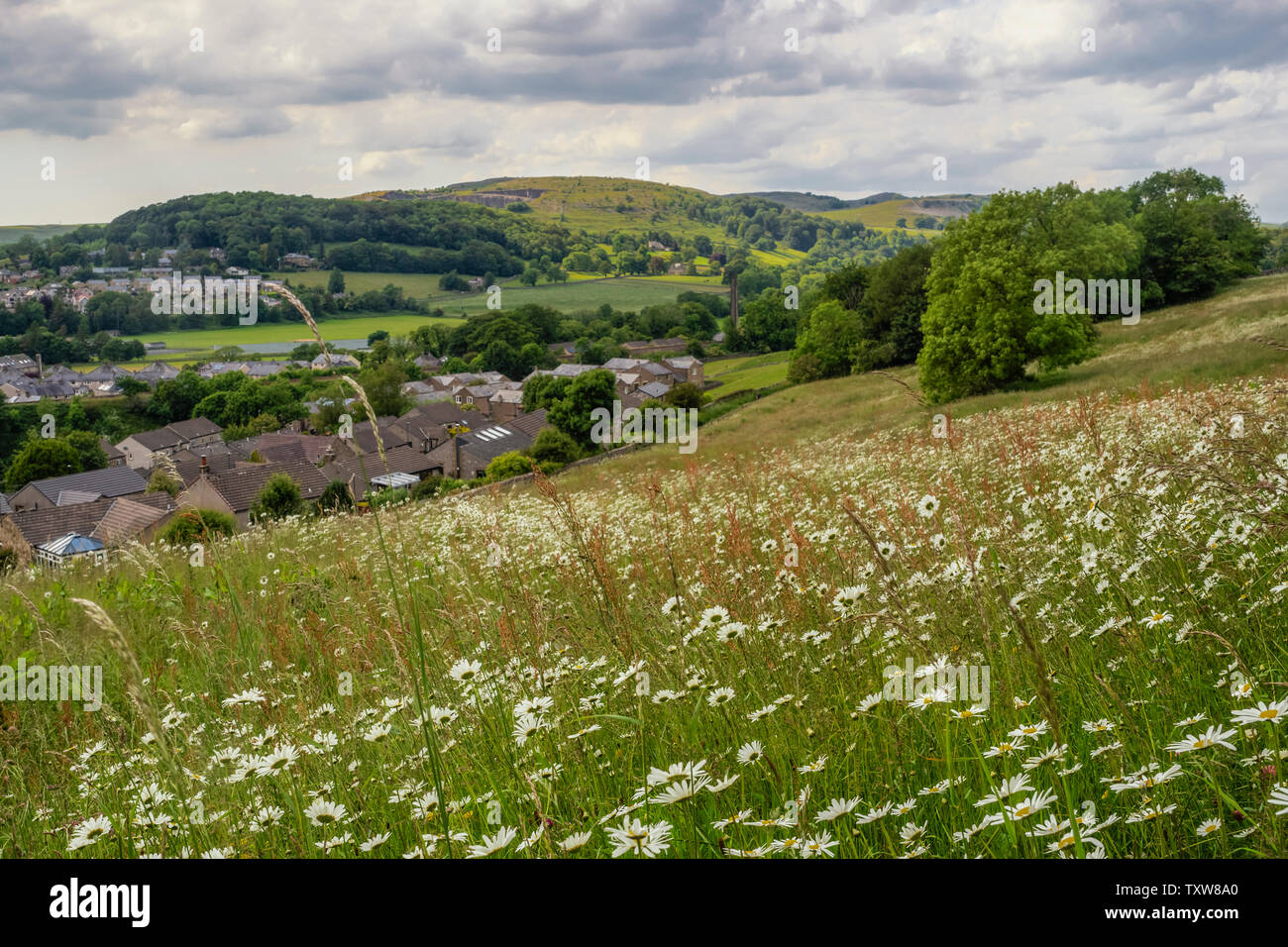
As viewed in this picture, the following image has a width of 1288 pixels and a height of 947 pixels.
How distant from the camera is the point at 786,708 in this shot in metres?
3.00

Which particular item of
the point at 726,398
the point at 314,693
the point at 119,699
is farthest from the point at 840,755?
the point at 726,398

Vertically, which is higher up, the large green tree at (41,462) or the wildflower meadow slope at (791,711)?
the wildflower meadow slope at (791,711)

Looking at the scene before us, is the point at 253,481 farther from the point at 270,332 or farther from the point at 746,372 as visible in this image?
the point at 270,332

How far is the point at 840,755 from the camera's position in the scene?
2.67m

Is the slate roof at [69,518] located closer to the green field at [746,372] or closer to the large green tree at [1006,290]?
the large green tree at [1006,290]

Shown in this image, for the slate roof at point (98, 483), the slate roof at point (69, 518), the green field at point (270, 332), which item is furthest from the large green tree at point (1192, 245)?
the green field at point (270, 332)

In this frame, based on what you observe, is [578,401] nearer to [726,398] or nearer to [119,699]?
[726,398]

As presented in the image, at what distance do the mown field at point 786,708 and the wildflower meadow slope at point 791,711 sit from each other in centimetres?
2

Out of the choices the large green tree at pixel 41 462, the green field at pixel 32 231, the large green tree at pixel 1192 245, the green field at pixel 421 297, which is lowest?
the large green tree at pixel 41 462

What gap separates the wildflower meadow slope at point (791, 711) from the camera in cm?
207

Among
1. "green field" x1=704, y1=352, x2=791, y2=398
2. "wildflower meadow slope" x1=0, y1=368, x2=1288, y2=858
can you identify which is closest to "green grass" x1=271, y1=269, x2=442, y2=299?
"green field" x1=704, y1=352, x2=791, y2=398
